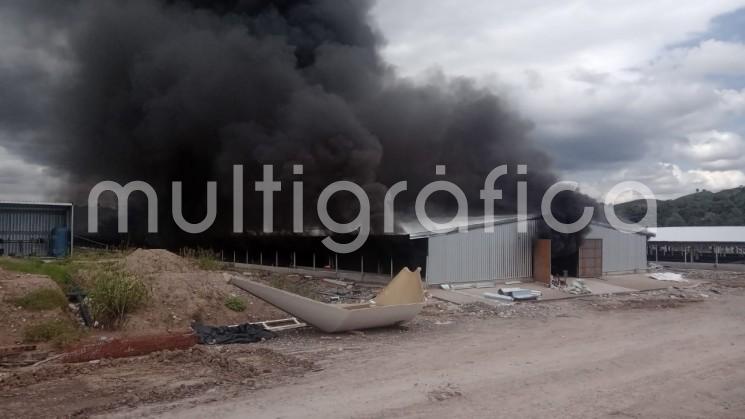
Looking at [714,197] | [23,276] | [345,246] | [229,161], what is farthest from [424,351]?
[714,197]

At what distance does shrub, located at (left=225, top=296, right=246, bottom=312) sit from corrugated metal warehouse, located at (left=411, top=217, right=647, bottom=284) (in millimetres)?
6584

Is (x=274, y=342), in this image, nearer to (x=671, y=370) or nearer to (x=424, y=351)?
(x=424, y=351)

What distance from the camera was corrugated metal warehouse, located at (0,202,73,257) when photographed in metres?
18.6

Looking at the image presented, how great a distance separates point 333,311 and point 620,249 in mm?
18046

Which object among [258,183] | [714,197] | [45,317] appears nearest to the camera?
[45,317]

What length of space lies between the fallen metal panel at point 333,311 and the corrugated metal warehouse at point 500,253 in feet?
21.0

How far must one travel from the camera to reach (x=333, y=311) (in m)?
10.5

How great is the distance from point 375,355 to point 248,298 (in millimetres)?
5046

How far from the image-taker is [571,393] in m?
7.01

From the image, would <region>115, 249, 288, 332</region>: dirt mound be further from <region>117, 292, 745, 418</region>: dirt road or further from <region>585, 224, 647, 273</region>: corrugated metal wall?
<region>585, 224, 647, 273</region>: corrugated metal wall

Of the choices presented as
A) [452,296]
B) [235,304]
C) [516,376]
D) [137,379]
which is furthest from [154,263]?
[516,376]

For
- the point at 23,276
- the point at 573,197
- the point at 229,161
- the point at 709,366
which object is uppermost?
the point at 229,161

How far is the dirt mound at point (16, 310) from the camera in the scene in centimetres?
936

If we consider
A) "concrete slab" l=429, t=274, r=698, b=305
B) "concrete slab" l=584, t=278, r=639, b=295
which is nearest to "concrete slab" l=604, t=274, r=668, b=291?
"concrete slab" l=429, t=274, r=698, b=305
